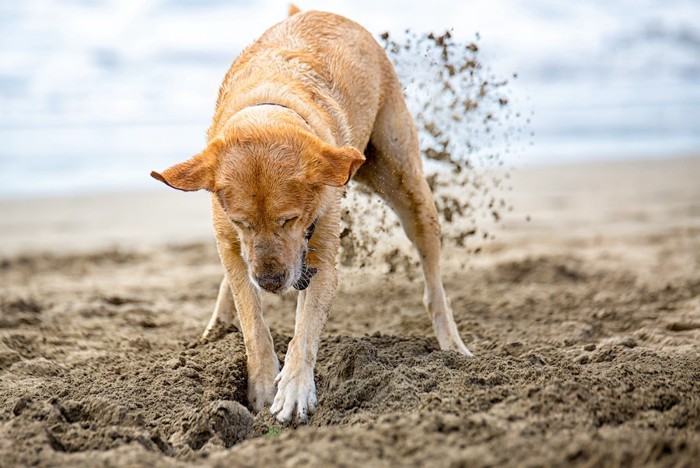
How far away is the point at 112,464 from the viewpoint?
3311 millimetres

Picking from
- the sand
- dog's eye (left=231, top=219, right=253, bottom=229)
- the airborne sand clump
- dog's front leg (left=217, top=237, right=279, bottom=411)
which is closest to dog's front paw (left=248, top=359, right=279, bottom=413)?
dog's front leg (left=217, top=237, right=279, bottom=411)

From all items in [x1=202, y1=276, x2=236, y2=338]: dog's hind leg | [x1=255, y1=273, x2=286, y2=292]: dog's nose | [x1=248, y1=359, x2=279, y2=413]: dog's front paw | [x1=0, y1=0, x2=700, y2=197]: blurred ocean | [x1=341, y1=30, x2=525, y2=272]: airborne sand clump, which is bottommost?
[x1=248, y1=359, x2=279, y2=413]: dog's front paw

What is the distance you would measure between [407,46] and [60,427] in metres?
3.96

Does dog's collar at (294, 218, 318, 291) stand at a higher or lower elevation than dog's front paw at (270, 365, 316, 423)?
higher

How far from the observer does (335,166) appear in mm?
4246

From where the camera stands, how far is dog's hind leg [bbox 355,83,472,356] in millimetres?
5902

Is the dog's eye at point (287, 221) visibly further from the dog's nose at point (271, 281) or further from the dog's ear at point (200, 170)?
the dog's ear at point (200, 170)

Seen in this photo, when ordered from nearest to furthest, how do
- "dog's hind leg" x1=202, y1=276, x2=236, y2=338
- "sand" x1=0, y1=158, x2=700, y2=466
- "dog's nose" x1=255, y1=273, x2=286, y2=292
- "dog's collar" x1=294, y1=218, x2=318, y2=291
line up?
"sand" x1=0, y1=158, x2=700, y2=466
"dog's nose" x1=255, y1=273, x2=286, y2=292
"dog's collar" x1=294, y1=218, x2=318, y2=291
"dog's hind leg" x1=202, y1=276, x2=236, y2=338

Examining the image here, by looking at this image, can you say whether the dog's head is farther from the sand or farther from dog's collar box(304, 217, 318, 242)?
the sand

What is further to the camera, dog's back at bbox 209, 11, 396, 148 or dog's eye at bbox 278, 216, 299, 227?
dog's back at bbox 209, 11, 396, 148

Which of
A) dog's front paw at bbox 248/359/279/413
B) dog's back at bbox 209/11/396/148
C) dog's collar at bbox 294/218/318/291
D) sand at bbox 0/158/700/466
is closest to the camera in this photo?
sand at bbox 0/158/700/466

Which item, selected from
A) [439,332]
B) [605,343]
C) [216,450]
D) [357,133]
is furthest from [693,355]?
[216,450]

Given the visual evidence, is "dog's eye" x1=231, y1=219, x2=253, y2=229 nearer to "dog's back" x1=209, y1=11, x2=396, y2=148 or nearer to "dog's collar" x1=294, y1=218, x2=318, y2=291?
"dog's collar" x1=294, y1=218, x2=318, y2=291

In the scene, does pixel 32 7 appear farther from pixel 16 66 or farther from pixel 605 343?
pixel 605 343
